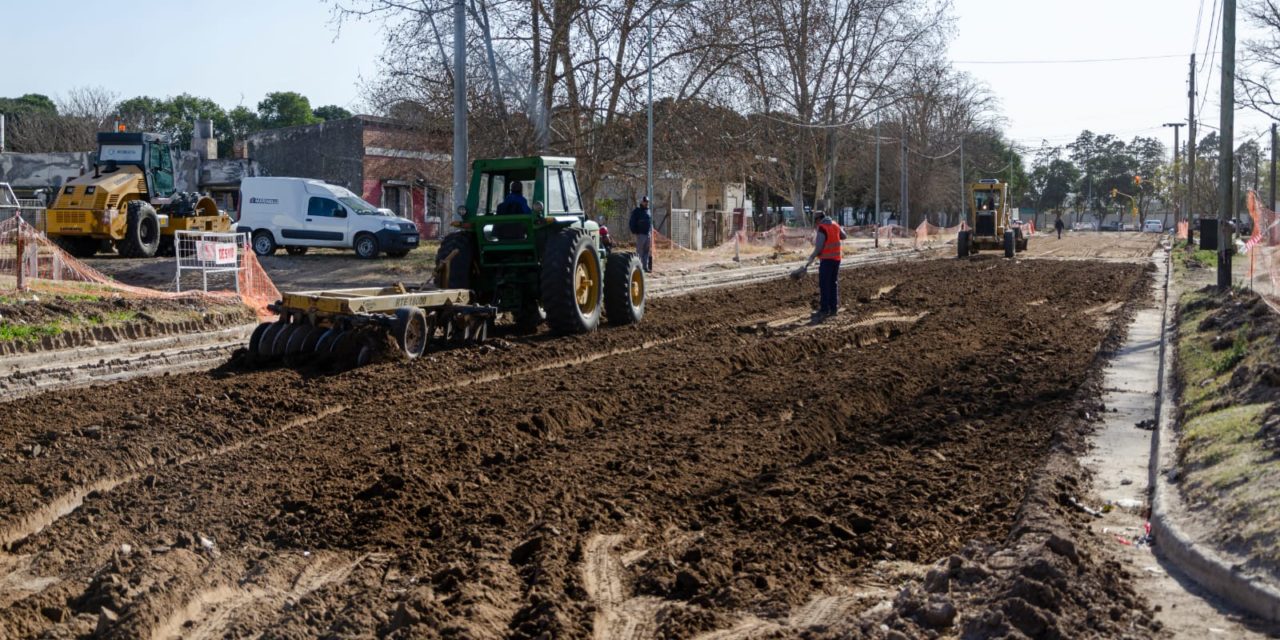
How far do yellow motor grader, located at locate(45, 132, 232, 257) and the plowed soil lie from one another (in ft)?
52.7

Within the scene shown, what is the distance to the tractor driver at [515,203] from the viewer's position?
14305 millimetres

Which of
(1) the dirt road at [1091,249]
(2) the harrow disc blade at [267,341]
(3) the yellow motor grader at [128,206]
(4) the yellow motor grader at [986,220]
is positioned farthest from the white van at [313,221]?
(1) the dirt road at [1091,249]

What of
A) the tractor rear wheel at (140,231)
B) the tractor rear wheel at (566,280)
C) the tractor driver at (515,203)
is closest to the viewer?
the tractor rear wheel at (566,280)

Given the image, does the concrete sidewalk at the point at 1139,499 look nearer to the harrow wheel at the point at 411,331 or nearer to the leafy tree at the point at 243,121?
the harrow wheel at the point at 411,331

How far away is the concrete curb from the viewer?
5129 mm

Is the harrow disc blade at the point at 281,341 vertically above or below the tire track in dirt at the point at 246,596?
above

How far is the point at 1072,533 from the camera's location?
6.23m

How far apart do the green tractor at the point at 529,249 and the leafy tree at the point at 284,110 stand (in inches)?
3043

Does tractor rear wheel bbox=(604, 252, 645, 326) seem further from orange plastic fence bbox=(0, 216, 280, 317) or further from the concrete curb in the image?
the concrete curb

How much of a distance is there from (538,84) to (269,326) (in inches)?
645

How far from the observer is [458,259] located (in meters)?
14.0

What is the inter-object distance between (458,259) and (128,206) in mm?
14685

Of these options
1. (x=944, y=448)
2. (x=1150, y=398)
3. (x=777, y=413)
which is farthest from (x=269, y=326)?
(x=1150, y=398)

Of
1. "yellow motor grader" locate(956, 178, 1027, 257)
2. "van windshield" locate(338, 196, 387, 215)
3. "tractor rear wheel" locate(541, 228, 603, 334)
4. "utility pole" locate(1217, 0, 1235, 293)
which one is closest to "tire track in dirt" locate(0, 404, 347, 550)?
"tractor rear wheel" locate(541, 228, 603, 334)
